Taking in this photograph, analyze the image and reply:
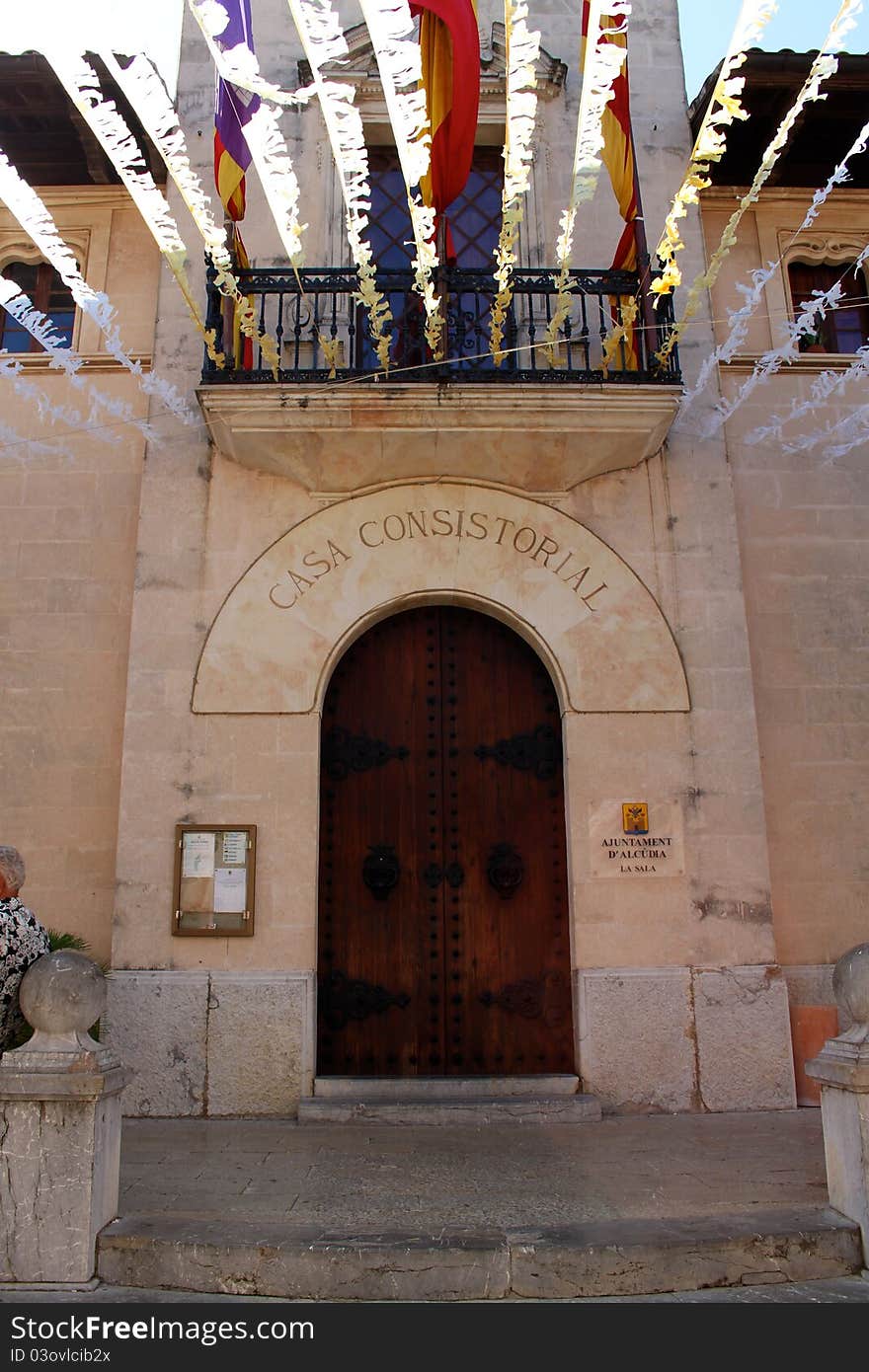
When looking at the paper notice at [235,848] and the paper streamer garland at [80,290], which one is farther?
the paper notice at [235,848]

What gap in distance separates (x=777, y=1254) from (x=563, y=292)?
20.7 ft

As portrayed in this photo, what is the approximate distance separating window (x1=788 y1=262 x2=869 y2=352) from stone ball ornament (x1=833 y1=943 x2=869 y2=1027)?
6.69m

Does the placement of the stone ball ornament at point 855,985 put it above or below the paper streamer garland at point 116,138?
below

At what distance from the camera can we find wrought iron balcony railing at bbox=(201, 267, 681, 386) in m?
7.92

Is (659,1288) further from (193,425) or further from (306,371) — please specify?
(193,425)

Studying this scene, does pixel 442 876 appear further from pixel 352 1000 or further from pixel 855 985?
pixel 855 985

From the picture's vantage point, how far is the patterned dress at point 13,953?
15.2ft

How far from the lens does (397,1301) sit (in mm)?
4059

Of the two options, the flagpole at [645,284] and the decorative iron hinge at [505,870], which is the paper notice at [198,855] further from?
the flagpole at [645,284]

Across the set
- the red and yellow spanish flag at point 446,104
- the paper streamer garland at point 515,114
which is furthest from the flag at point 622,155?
the paper streamer garland at point 515,114

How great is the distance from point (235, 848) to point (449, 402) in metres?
3.79

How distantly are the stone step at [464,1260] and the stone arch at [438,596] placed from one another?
14.0 feet

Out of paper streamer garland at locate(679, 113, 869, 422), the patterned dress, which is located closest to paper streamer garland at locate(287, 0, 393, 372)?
paper streamer garland at locate(679, 113, 869, 422)

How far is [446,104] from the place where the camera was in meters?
7.44
